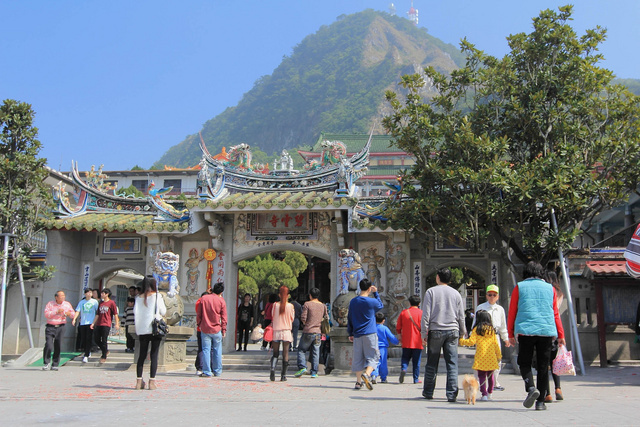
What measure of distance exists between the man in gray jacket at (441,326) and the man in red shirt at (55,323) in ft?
22.0

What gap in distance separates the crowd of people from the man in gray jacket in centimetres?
1

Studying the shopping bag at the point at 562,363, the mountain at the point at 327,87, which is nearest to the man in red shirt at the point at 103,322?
the shopping bag at the point at 562,363

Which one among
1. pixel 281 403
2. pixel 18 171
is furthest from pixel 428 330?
pixel 18 171

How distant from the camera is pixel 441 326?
22.3 ft

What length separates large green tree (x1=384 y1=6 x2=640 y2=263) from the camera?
10.4 metres

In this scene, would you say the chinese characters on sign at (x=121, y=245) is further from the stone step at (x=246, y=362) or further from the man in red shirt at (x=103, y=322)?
the man in red shirt at (x=103, y=322)

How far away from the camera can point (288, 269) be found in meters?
26.9

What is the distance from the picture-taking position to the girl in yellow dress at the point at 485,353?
6878 mm

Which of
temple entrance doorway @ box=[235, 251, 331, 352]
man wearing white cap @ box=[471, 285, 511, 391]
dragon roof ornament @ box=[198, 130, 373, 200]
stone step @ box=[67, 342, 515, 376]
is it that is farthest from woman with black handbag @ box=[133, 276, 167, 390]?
temple entrance doorway @ box=[235, 251, 331, 352]

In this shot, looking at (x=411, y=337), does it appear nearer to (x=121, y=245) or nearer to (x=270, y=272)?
(x=121, y=245)

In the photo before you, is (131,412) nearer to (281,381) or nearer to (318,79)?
(281,381)

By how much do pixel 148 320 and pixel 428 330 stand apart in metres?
3.36

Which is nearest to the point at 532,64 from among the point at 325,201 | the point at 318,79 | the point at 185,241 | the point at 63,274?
the point at 325,201

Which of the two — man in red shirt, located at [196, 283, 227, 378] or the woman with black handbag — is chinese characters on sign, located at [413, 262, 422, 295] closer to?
man in red shirt, located at [196, 283, 227, 378]
